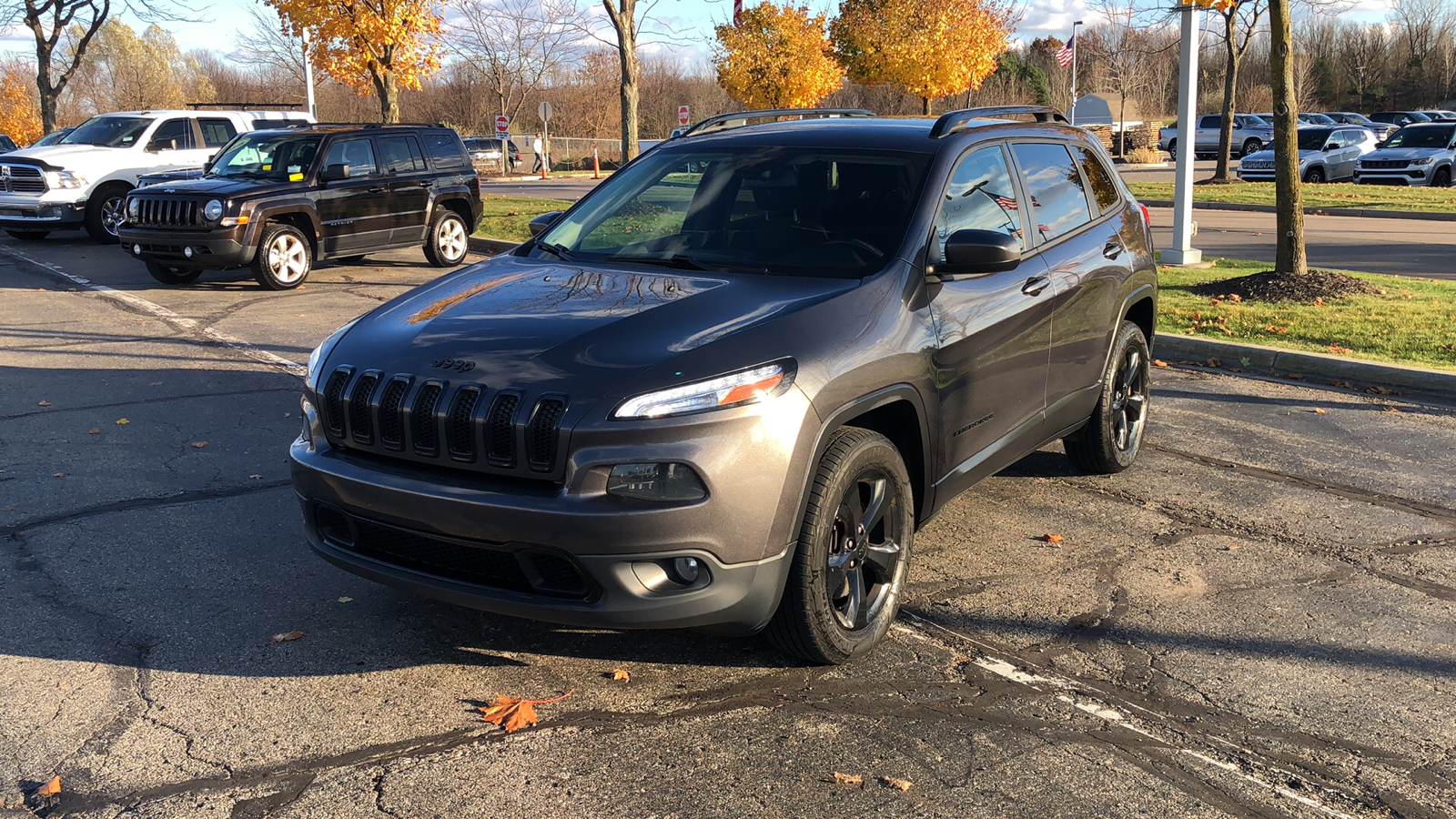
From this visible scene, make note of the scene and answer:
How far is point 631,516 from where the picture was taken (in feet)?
10.8

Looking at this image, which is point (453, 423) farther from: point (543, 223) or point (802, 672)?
point (543, 223)

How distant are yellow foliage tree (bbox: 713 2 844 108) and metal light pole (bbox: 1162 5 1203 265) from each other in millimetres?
23372

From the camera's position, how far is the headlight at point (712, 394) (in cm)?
337

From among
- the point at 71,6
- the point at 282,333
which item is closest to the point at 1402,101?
the point at 71,6

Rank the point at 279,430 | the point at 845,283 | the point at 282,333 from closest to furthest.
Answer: the point at 845,283 < the point at 279,430 < the point at 282,333

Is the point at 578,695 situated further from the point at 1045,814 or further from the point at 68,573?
the point at 68,573

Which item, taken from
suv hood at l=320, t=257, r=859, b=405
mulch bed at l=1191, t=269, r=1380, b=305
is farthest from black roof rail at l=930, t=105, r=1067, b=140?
Result: mulch bed at l=1191, t=269, r=1380, b=305

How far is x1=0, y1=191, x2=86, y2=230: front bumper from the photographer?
18016mm

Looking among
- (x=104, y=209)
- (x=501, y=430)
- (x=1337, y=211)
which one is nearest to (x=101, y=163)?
(x=104, y=209)

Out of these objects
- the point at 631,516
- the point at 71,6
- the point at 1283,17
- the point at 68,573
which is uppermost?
the point at 71,6

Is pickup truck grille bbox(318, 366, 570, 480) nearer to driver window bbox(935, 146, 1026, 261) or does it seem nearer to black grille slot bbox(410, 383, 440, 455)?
black grille slot bbox(410, 383, 440, 455)

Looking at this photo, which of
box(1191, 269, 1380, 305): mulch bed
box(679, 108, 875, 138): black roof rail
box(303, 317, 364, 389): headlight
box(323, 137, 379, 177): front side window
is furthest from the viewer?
box(323, 137, 379, 177): front side window

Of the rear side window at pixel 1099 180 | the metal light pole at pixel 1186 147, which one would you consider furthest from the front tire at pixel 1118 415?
the metal light pole at pixel 1186 147

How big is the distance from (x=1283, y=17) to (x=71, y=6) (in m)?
33.8
